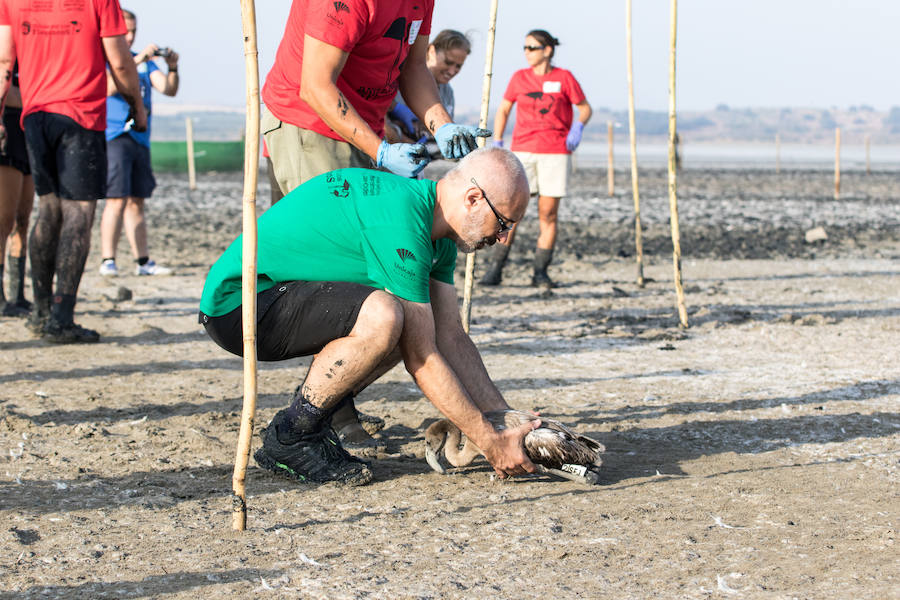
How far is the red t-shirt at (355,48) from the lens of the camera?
3795 mm

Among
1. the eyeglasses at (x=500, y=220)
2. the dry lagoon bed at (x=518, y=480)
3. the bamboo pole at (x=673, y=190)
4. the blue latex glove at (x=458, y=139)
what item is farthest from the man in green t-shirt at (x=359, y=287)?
the bamboo pole at (x=673, y=190)

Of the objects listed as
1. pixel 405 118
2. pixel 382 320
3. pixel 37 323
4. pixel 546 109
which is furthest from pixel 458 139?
pixel 546 109

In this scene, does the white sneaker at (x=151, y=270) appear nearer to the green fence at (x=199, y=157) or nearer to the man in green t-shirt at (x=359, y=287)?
the man in green t-shirt at (x=359, y=287)

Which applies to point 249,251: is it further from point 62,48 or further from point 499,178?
point 62,48

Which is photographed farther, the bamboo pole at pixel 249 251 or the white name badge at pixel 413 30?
the white name badge at pixel 413 30

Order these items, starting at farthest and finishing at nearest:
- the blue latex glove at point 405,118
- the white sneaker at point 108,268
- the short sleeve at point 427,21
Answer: the white sneaker at point 108,268, the blue latex glove at point 405,118, the short sleeve at point 427,21

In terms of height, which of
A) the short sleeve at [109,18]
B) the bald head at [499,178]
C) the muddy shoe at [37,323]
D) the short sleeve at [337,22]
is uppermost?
the short sleeve at [109,18]

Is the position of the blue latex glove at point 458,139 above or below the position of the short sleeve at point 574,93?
below

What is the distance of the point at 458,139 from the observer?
376cm

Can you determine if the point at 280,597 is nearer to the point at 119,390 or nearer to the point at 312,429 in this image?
the point at 312,429

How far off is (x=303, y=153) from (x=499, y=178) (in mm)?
1125

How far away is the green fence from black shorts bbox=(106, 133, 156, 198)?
67.2ft

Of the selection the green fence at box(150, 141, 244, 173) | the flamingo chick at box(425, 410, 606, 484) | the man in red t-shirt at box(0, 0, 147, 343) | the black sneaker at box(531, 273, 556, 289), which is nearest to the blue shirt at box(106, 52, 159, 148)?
the man in red t-shirt at box(0, 0, 147, 343)

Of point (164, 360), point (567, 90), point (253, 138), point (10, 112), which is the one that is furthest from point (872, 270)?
point (253, 138)
